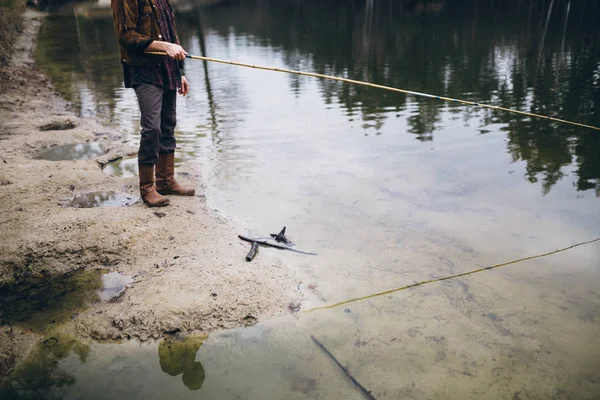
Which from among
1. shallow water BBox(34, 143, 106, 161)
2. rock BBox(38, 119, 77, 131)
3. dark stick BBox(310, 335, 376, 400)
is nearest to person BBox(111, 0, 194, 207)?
shallow water BBox(34, 143, 106, 161)

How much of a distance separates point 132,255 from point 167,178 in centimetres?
120

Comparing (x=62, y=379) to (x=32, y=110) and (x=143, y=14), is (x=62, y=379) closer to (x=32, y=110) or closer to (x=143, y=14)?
(x=143, y=14)

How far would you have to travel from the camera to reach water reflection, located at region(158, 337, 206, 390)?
2272 mm

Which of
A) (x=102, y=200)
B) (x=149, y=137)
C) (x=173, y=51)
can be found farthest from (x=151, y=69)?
(x=102, y=200)

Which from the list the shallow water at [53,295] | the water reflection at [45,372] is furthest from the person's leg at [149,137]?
the water reflection at [45,372]

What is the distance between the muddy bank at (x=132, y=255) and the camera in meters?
2.61

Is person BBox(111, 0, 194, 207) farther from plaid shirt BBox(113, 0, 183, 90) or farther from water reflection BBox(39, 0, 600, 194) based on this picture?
water reflection BBox(39, 0, 600, 194)

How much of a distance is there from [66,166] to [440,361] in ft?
15.0

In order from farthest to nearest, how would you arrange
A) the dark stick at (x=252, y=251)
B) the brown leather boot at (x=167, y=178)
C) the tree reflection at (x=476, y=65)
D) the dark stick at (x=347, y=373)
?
the tree reflection at (x=476, y=65)
the brown leather boot at (x=167, y=178)
the dark stick at (x=252, y=251)
the dark stick at (x=347, y=373)

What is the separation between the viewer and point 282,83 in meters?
10.7

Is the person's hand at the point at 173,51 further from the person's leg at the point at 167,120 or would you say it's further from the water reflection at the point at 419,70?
the water reflection at the point at 419,70

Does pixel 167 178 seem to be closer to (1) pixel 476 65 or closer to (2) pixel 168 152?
(2) pixel 168 152

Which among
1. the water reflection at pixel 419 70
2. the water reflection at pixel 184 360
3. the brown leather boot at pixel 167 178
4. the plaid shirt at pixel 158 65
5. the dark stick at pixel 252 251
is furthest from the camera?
the water reflection at pixel 419 70

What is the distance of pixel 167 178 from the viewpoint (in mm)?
4285
